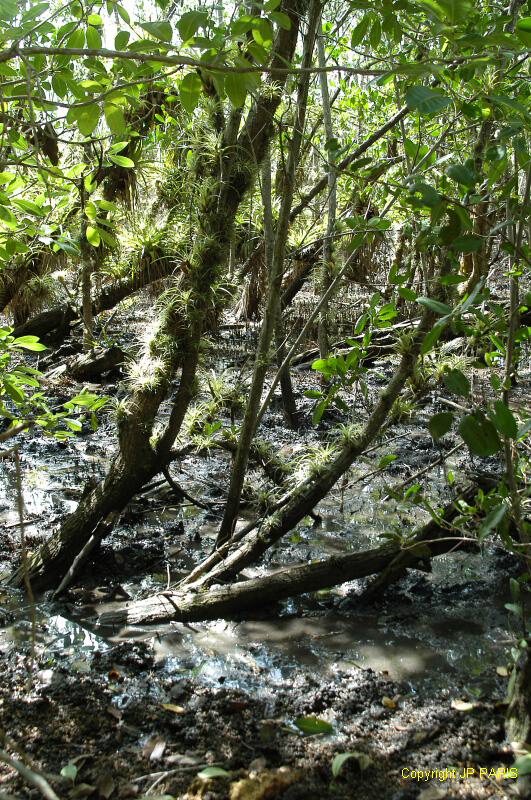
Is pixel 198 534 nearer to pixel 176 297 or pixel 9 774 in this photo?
pixel 176 297

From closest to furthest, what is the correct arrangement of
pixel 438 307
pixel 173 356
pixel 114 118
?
pixel 438 307 → pixel 114 118 → pixel 173 356

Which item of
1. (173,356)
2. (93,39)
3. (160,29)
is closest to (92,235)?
(93,39)

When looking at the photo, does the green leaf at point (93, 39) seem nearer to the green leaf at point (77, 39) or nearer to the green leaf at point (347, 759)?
the green leaf at point (77, 39)

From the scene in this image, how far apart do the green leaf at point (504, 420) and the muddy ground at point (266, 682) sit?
1088 millimetres

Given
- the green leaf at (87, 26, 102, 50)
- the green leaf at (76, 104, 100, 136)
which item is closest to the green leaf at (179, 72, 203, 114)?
the green leaf at (76, 104, 100, 136)

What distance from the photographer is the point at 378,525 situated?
439 cm

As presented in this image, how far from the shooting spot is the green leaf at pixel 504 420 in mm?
1673

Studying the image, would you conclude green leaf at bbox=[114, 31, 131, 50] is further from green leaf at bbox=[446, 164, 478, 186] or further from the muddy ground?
the muddy ground

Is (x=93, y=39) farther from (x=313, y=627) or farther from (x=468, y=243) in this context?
(x=313, y=627)

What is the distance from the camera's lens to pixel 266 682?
2719mm

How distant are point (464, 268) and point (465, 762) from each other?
6977 millimetres

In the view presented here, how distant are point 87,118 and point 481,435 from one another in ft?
4.95

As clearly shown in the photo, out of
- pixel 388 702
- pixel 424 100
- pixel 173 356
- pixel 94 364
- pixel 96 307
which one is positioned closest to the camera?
pixel 424 100

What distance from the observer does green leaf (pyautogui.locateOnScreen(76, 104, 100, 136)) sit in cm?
192
